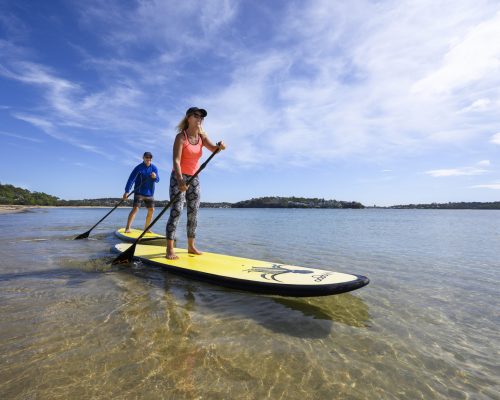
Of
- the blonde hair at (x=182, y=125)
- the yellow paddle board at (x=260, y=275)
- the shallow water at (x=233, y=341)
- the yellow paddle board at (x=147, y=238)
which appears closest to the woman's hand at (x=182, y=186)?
the blonde hair at (x=182, y=125)

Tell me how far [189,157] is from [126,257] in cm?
274

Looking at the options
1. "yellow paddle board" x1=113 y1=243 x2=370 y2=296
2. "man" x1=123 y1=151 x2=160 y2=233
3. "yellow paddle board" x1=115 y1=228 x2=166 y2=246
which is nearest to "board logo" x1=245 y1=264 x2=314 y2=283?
"yellow paddle board" x1=113 y1=243 x2=370 y2=296

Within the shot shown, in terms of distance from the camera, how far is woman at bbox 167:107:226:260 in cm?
571

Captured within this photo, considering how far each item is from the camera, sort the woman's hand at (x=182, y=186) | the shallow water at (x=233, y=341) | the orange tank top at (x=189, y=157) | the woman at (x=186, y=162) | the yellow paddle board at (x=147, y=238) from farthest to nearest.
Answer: the yellow paddle board at (x=147, y=238), the orange tank top at (x=189, y=157), the woman at (x=186, y=162), the woman's hand at (x=182, y=186), the shallow water at (x=233, y=341)

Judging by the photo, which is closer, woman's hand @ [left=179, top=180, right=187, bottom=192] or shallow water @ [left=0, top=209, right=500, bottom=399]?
shallow water @ [left=0, top=209, right=500, bottom=399]

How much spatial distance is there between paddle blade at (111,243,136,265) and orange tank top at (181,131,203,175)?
6.98 feet

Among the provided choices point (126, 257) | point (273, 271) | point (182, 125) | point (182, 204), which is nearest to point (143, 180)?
point (126, 257)

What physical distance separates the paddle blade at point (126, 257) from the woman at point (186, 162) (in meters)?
1.02

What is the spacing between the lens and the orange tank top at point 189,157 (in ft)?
19.2

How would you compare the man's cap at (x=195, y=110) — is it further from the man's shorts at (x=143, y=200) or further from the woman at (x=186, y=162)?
the man's shorts at (x=143, y=200)

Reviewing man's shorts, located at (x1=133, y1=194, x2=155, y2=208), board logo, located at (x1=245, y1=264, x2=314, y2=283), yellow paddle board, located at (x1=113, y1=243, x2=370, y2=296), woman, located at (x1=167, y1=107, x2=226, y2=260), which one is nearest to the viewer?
yellow paddle board, located at (x1=113, y1=243, x2=370, y2=296)

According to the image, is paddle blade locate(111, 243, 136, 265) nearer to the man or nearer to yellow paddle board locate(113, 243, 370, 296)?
yellow paddle board locate(113, 243, 370, 296)

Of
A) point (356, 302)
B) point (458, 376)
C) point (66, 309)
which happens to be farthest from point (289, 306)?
point (66, 309)

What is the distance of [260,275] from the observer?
445cm
